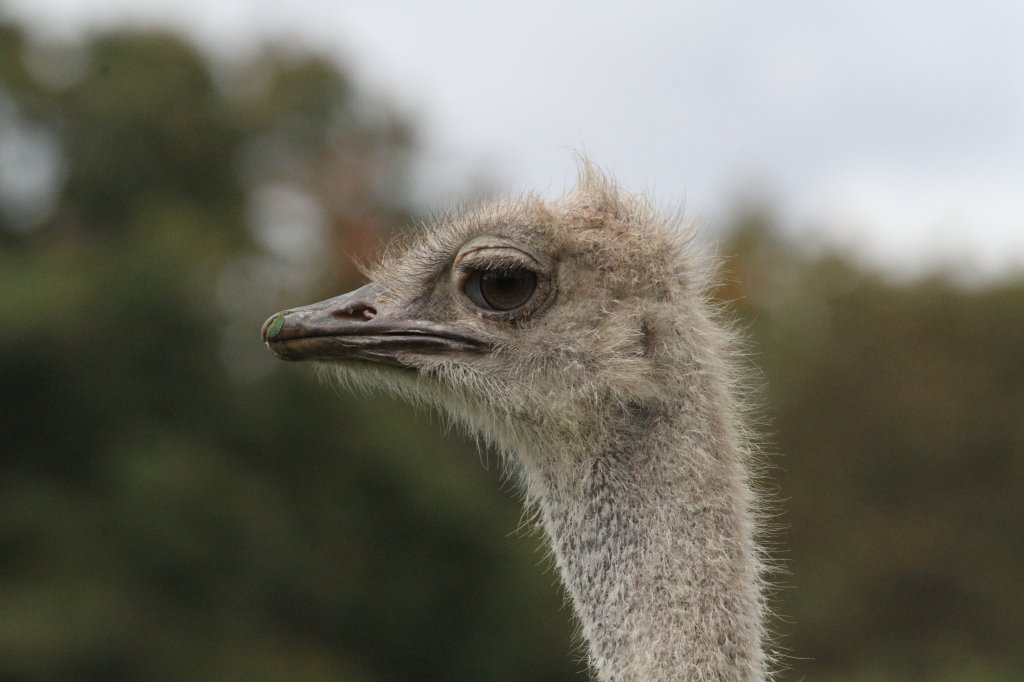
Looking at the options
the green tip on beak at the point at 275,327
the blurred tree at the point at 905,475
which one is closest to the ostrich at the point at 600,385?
the green tip on beak at the point at 275,327

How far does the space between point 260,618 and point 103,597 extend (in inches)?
176

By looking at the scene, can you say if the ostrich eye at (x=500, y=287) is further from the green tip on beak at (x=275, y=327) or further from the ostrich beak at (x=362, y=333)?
the green tip on beak at (x=275, y=327)

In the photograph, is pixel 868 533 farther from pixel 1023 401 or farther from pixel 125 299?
Answer: pixel 125 299

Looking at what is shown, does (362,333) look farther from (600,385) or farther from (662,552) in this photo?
(662,552)

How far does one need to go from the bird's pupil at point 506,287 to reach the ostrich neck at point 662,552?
57 cm

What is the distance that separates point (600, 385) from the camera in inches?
188

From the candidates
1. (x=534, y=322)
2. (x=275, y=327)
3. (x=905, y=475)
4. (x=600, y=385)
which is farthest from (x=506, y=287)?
(x=905, y=475)

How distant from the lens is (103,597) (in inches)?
1181

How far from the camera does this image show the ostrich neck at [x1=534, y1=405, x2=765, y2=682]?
4223mm

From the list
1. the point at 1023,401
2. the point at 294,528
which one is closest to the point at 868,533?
the point at 1023,401

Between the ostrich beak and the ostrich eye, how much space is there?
140mm

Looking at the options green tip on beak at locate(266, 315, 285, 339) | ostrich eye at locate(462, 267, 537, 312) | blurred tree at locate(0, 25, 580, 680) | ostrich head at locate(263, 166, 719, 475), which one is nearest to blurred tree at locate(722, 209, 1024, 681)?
blurred tree at locate(0, 25, 580, 680)

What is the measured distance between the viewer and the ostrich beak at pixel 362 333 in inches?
196

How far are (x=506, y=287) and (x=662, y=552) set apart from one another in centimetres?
111
